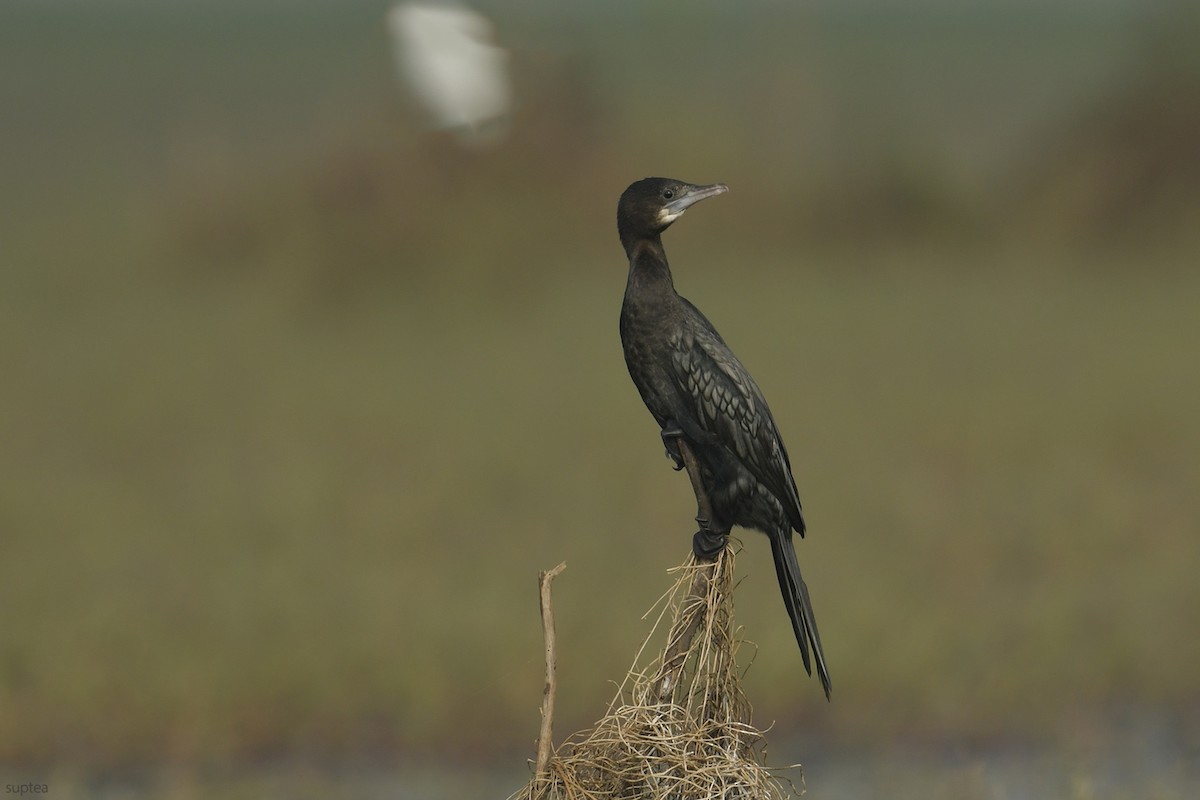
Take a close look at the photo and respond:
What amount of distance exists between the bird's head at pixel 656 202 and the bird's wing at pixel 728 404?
1.04ft

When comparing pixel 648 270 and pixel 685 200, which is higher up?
pixel 685 200

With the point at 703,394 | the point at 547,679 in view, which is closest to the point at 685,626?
the point at 547,679

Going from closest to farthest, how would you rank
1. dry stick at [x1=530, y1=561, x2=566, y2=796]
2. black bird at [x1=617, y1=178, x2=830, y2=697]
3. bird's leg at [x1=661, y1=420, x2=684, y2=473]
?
dry stick at [x1=530, y1=561, x2=566, y2=796]
black bird at [x1=617, y1=178, x2=830, y2=697]
bird's leg at [x1=661, y1=420, x2=684, y2=473]

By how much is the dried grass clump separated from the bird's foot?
1.1 inches

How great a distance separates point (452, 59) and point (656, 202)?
940 cm

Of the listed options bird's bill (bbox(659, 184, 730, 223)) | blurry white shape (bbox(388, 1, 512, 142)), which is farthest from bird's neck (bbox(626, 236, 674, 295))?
blurry white shape (bbox(388, 1, 512, 142))

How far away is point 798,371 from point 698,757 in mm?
12024

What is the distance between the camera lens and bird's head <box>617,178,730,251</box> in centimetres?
481

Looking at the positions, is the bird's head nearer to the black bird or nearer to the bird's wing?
the black bird

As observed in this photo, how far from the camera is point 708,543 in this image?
16.3ft

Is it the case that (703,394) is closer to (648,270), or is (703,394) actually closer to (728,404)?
(728,404)

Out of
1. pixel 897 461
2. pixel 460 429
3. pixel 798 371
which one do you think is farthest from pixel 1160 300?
pixel 460 429

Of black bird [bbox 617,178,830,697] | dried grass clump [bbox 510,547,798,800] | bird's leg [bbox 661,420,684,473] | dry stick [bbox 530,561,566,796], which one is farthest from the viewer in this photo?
bird's leg [bbox 661,420,684,473]

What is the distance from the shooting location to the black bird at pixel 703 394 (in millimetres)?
4887
